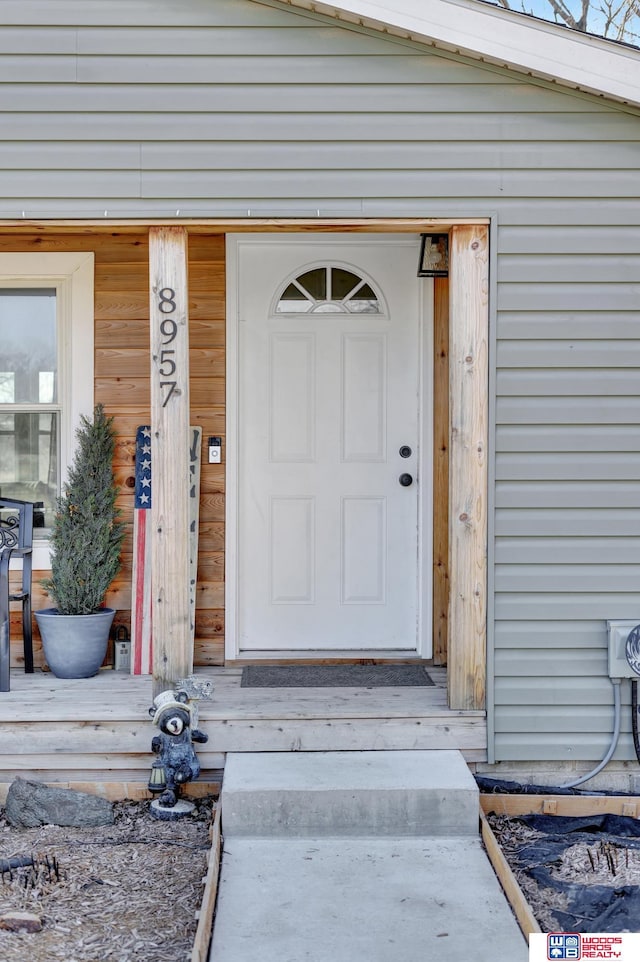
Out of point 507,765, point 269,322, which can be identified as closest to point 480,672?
point 507,765

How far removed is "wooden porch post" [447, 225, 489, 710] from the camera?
3.76 metres

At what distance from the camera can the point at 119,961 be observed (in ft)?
8.50

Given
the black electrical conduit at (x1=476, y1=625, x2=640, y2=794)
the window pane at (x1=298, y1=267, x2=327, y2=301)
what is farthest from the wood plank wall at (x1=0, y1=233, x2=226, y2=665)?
the black electrical conduit at (x1=476, y1=625, x2=640, y2=794)

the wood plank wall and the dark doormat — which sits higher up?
the wood plank wall

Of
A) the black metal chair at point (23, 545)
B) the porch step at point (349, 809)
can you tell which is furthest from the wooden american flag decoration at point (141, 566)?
the porch step at point (349, 809)

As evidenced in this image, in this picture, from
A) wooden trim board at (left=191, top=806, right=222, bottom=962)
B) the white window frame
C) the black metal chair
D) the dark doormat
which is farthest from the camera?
the white window frame

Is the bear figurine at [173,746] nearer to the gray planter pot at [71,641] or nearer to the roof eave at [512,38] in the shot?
the gray planter pot at [71,641]

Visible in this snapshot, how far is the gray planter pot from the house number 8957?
125 centimetres

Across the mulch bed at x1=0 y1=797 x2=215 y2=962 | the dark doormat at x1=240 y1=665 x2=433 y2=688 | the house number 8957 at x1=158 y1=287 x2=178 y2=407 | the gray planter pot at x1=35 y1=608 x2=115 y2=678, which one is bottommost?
the mulch bed at x1=0 y1=797 x2=215 y2=962

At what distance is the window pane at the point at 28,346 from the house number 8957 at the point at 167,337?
119 centimetres

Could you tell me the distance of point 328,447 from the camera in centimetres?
476

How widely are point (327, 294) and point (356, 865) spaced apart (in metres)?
2.78

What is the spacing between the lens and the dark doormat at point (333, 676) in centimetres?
428

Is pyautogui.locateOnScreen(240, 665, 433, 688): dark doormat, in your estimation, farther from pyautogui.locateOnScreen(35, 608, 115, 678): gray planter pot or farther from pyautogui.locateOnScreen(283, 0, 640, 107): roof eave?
pyautogui.locateOnScreen(283, 0, 640, 107): roof eave
